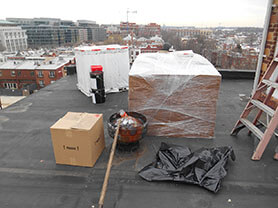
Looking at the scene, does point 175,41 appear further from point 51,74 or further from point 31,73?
point 31,73

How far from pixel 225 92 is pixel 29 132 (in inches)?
258

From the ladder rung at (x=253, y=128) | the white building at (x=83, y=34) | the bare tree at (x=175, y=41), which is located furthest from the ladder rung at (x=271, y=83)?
the white building at (x=83, y=34)

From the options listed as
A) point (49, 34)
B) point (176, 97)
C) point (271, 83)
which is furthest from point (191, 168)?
point (49, 34)

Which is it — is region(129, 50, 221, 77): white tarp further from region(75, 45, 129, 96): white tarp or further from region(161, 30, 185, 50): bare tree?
region(161, 30, 185, 50): bare tree

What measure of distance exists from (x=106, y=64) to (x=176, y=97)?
4.01 metres

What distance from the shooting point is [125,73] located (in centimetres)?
801

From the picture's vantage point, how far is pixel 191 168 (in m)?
3.23

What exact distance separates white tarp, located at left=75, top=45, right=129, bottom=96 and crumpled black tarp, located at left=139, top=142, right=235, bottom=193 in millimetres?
4587

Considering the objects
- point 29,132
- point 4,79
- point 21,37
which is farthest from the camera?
point 21,37

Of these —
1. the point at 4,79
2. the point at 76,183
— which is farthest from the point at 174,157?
the point at 4,79

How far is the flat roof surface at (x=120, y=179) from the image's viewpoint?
9.34 ft

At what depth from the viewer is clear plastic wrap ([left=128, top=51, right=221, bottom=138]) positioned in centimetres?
410

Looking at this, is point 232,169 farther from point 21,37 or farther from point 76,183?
point 21,37

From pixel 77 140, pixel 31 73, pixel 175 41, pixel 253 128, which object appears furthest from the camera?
pixel 175 41
